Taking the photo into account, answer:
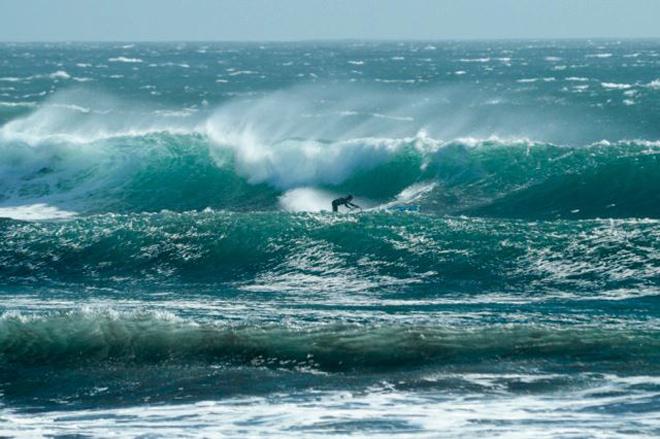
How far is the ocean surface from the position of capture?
12227mm

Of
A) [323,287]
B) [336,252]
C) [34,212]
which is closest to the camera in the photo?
[323,287]

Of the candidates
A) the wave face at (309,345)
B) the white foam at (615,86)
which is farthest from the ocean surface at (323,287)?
Answer: the white foam at (615,86)

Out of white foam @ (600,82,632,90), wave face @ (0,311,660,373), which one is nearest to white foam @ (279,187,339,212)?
wave face @ (0,311,660,373)

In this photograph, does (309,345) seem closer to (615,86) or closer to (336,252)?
(336,252)

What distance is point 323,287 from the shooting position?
60.1ft

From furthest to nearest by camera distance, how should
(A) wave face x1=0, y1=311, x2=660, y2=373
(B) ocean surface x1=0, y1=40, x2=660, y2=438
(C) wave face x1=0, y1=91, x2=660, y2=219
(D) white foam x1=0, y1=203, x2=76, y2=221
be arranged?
(D) white foam x1=0, y1=203, x2=76, y2=221 < (C) wave face x1=0, y1=91, x2=660, y2=219 < (A) wave face x1=0, y1=311, x2=660, y2=373 < (B) ocean surface x1=0, y1=40, x2=660, y2=438

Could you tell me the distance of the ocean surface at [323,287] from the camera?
40.1 ft

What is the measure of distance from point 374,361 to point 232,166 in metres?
19.9

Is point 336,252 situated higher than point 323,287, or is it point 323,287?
point 336,252

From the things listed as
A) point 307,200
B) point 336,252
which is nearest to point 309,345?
point 336,252

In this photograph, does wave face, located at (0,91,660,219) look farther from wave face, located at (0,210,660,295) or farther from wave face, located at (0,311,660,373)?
wave face, located at (0,311,660,373)

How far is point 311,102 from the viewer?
56.2 meters

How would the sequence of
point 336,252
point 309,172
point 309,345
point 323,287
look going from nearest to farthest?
point 309,345 < point 323,287 < point 336,252 < point 309,172

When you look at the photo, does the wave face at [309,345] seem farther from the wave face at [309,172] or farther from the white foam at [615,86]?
the white foam at [615,86]
